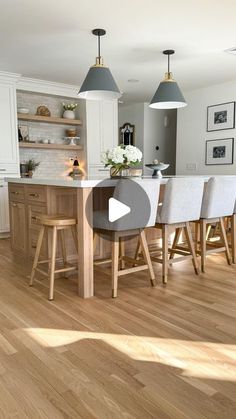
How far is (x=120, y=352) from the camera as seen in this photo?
1743 millimetres

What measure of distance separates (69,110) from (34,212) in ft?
10.6

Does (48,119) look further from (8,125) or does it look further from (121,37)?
(121,37)

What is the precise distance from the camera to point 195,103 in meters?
6.05

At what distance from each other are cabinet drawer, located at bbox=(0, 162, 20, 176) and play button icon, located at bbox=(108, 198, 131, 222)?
306cm

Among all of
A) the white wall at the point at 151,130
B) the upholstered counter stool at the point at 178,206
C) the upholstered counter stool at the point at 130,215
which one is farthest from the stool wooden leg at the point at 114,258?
the white wall at the point at 151,130

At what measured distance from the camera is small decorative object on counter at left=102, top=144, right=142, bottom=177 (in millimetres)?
2719

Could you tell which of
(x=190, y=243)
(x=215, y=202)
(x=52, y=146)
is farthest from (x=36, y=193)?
(x=52, y=146)

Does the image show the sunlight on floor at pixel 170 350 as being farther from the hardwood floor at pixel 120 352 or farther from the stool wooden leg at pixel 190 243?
the stool wooden leg at pixel 190 243

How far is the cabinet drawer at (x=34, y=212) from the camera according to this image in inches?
120

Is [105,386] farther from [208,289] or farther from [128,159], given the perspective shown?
[128,159]

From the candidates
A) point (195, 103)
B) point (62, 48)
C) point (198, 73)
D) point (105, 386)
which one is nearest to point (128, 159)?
point (105, 386)

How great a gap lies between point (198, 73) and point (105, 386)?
4712mm

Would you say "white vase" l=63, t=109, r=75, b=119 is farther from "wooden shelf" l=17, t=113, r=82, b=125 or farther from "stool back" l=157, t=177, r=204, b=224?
"stool back" l=157, t=177, r=204, b=224

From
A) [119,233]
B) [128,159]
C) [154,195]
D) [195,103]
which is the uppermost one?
[195,103]
